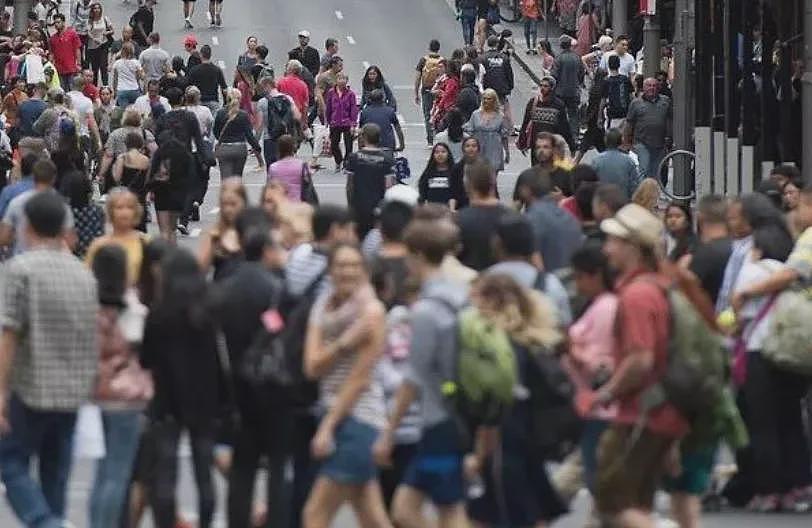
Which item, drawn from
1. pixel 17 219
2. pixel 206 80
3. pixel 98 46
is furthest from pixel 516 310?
pixel 98 46

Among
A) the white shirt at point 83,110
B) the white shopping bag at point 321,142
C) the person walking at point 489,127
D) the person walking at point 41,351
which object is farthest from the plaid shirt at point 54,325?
the white shopping bag at point 321,142

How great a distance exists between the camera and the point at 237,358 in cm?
1220

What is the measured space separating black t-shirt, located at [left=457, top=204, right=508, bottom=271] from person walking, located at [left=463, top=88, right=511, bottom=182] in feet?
48.0

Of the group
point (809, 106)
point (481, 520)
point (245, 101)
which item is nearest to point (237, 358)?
point (481, 520)

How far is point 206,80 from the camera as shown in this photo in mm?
36031

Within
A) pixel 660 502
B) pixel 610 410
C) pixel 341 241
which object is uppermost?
pixel 341 241

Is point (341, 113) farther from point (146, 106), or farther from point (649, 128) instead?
point (649, 128)

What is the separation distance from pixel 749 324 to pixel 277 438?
3423 mm

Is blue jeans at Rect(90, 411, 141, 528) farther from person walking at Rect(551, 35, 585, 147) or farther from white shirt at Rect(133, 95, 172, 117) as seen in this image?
person walking at Rect(551, 35, 585, 147)

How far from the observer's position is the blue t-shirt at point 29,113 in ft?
102

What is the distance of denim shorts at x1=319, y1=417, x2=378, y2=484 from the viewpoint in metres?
11.6

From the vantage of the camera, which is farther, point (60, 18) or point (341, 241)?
point (60, 18)

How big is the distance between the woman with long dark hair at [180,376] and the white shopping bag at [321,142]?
80.6 feet

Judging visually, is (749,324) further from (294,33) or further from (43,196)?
(294,33)
